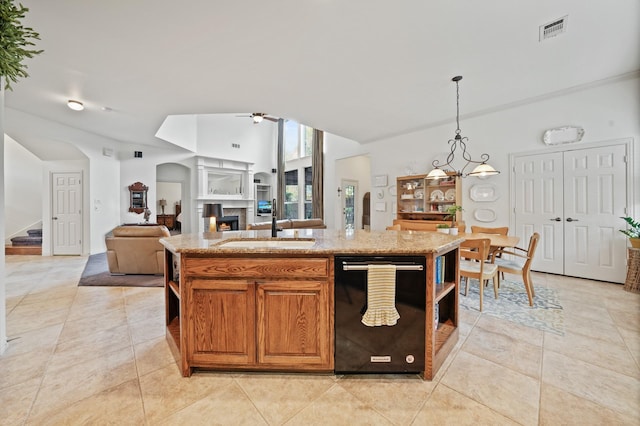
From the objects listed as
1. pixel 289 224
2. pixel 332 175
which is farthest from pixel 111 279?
pixel 332 175

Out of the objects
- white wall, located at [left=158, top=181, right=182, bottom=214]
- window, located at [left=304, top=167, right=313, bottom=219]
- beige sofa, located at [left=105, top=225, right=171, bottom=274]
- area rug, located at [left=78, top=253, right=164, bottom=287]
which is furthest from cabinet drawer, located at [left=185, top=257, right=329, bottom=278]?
white wall, located at [left=158, top=181, right=182, bottom=214]

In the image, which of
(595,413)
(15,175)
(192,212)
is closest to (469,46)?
(595,413)

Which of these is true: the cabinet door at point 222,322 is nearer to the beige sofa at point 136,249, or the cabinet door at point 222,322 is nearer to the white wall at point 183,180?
the beige sofa at point 136,249

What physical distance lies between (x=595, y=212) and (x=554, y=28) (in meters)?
2.80

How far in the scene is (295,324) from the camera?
1.66 meters

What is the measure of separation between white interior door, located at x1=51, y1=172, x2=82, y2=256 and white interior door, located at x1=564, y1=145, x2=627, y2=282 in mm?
9526

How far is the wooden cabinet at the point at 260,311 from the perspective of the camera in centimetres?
164

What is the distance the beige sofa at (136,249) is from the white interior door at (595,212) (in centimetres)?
629

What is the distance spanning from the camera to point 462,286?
3.68 metres

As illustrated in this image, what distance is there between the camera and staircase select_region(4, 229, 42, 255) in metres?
5.84

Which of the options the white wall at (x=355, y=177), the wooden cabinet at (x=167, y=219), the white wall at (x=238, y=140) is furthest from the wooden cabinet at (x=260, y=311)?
the wooden cabinet at (x=167, y=219)

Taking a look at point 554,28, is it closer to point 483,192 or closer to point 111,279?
point 483,192

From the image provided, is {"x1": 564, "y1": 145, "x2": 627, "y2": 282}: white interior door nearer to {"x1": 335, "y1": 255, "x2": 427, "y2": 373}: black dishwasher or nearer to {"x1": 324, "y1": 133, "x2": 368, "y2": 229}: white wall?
{"x1": 335, "y1": 255, "x2": 427, "y2": 373}: black dishwasher

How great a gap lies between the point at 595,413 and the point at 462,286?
2339 millimetres
